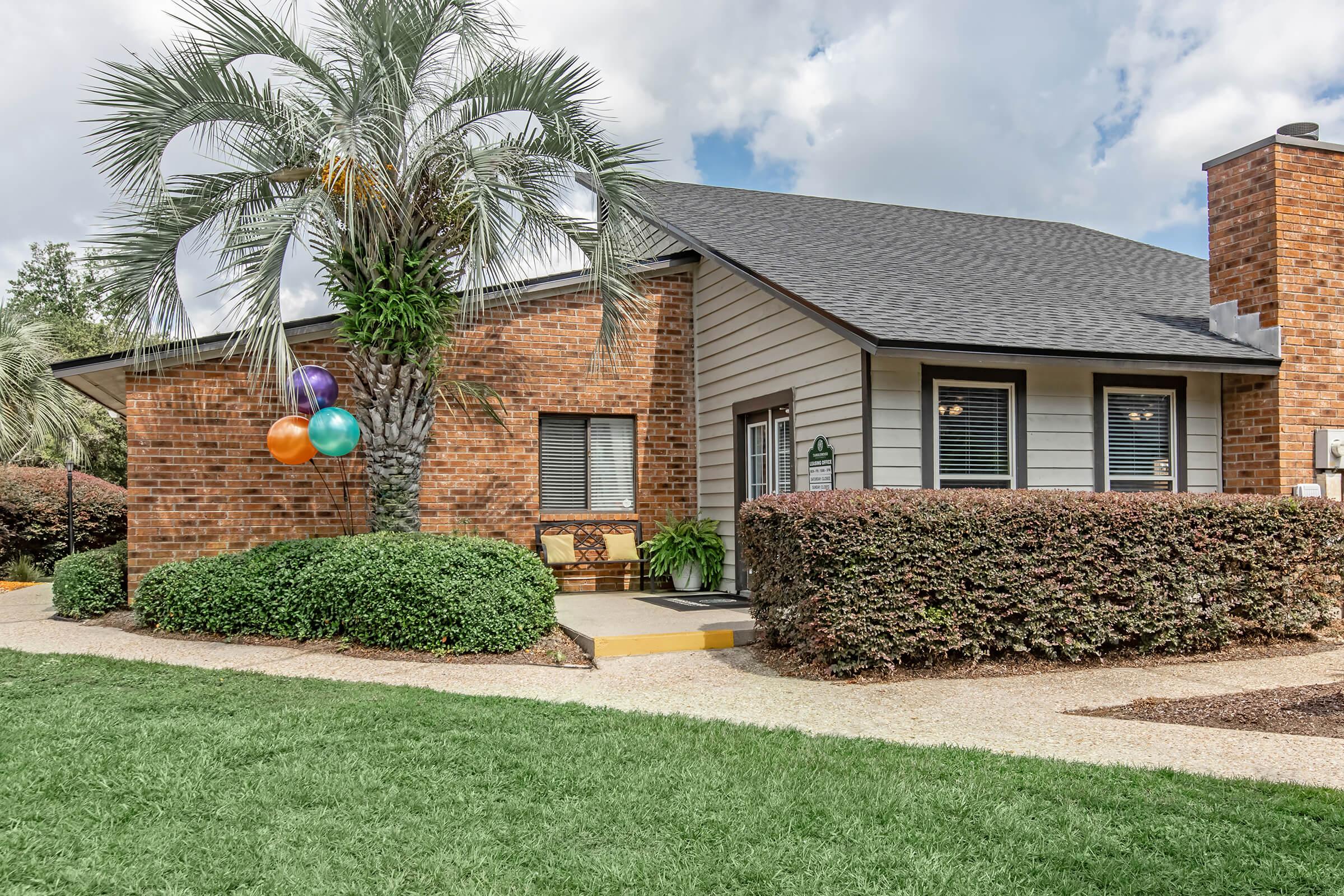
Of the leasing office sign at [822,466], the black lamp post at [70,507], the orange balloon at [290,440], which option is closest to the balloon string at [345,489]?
the orange balloon at [290,440]

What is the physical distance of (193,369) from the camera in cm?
994

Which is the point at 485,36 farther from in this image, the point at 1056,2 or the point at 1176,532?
the point at 1176,532

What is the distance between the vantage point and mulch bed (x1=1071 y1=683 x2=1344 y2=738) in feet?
18.1

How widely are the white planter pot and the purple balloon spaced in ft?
14.7

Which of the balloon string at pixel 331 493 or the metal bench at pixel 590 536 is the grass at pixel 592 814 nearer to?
the balloon string at pixel 331 493

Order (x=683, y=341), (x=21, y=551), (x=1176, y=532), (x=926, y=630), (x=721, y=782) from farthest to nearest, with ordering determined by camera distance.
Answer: (x=21, y=551)
(x=683, y=341)
(x=1176, y=532)
(x=926, y=630)
(x=721, y=782)

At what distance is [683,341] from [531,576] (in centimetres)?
489

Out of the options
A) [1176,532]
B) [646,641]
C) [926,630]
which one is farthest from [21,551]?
[1176,532]

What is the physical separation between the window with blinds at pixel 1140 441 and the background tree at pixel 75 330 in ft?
31.8

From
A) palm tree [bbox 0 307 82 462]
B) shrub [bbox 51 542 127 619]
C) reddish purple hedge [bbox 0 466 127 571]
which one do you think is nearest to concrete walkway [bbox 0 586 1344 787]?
shrub [bbox 51 542 127 619]

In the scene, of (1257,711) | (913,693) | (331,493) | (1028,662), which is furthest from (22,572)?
(1257,711)

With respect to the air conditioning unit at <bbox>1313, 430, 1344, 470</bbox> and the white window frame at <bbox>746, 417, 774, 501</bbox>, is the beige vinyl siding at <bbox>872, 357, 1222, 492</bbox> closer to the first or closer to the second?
the air conditioning unit at <bbox>1313, 430, 1344, 470</bbox>

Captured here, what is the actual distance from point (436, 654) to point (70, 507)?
9.83 m

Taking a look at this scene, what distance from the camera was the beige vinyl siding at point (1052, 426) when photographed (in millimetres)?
8414
